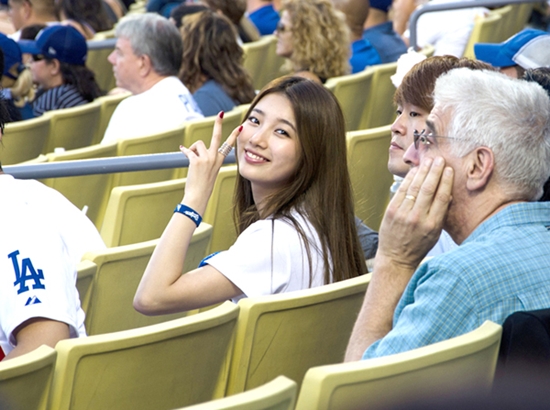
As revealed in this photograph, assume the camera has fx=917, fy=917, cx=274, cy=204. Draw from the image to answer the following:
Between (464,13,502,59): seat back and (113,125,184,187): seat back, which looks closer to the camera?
(113,125,184,187): seat back

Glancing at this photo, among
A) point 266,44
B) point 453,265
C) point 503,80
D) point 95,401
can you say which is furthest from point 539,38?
point 266,44

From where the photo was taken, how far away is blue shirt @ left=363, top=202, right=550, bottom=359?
1.56 m

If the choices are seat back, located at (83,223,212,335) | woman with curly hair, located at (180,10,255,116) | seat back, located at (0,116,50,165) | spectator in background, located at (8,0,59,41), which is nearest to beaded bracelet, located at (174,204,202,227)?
seat back, located at (83,223,212,335)

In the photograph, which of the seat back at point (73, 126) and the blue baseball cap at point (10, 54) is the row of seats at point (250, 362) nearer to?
the seat back at point (73, 126)

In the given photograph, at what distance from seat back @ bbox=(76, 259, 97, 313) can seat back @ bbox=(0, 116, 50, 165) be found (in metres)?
2.23

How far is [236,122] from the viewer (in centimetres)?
433

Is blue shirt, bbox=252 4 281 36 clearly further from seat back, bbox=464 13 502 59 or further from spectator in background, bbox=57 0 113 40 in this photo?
seat back, bbox=464 13 502 59

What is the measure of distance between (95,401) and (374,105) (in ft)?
12.6

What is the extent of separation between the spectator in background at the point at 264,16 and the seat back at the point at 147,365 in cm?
644

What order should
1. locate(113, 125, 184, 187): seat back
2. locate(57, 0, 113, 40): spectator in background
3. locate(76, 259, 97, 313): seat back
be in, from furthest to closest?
locate(57, 0, 113, 40): spectator in background → locate(113, 125, 184, 187): seat back → locate(76, 259, 97, 313): seat back

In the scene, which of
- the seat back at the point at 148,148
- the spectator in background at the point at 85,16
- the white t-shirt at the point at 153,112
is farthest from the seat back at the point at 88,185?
the spectator in background at the point at 85,16

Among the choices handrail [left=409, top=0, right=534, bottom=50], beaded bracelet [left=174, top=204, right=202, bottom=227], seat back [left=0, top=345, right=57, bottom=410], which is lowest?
handrail [left=409, top=0, right=534, bottom=50]

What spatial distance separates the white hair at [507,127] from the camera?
1707 mm

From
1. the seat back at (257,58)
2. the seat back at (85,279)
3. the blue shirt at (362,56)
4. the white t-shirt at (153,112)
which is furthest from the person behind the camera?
the seat back at (257,58)
